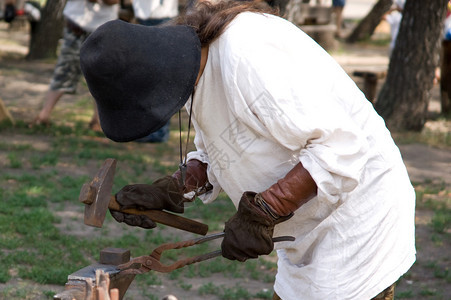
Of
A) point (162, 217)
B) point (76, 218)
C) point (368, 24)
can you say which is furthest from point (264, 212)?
point (368, 24)

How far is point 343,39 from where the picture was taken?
14.7m

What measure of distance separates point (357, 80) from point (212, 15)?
28.2 ft

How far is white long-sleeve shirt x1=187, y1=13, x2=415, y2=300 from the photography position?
6.51 ft

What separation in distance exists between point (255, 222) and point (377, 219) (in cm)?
44

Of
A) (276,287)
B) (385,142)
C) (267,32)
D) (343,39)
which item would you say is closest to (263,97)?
(267,32)

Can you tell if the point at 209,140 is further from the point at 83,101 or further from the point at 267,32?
the point at 83,101

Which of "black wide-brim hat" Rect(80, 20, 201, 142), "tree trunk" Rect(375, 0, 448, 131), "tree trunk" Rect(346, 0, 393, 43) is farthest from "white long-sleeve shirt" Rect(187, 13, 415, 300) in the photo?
"tree trunk" Rect(346, 0, 393, 43)

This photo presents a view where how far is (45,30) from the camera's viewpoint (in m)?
10.8

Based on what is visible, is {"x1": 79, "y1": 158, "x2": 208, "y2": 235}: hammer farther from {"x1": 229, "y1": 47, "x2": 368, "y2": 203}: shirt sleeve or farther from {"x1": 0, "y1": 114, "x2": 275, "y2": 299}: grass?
{"x1": 0, "y1": 114, "x2": 275, "y2": 299}: grass

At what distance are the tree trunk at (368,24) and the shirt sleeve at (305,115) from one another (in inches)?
499

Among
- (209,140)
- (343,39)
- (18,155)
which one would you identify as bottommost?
(343,39)

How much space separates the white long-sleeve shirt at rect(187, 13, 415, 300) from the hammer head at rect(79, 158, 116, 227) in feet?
1.16

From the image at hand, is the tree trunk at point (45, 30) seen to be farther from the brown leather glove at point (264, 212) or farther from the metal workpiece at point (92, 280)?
the brown leather glove at point (264, 212)

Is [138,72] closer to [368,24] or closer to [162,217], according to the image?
[162,217]
